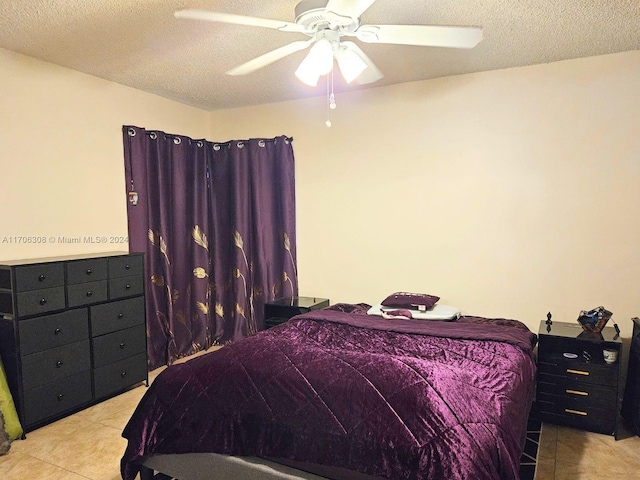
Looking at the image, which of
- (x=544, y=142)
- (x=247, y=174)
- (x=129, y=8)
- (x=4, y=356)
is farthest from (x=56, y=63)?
(x=544, y=142)

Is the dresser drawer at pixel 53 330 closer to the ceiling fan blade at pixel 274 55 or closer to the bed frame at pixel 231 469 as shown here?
the bed frame at pixel 231 469

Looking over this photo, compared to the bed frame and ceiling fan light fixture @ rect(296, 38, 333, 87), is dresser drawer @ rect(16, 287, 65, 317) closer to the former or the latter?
the bed frame

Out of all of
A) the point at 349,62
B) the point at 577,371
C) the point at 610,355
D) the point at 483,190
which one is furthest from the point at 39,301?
the point at 610,355

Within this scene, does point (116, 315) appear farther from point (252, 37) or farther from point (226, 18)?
point (226, 18)

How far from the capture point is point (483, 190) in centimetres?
339

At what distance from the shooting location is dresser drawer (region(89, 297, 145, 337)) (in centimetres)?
312

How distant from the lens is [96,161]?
11.3 ft

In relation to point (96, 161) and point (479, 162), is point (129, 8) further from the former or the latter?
point (479, 162)

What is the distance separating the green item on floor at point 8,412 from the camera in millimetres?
2594

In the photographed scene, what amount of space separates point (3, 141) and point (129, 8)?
1.38 m

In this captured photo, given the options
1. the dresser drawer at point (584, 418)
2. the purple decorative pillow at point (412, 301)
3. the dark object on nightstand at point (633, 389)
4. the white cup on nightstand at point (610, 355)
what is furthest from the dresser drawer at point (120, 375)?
the dark object on nightstand at point (633, 389)

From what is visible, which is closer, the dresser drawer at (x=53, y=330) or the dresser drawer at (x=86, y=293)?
the dresser drawer at (x=53, y=330)

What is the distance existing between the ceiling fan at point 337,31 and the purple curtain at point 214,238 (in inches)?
77.5

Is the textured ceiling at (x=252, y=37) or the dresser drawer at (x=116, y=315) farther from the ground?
the textured ceiling at (x=252, y=37)
